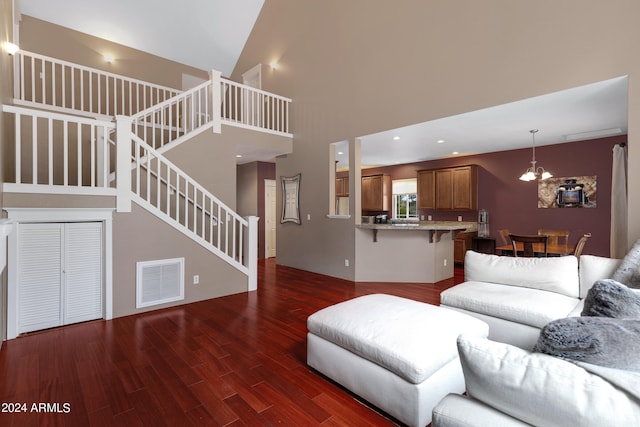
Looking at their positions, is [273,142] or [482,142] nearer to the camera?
[482,142]


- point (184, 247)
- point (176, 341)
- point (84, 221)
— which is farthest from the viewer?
point (184, 247)

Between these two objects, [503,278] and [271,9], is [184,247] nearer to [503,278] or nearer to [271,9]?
[503,278]

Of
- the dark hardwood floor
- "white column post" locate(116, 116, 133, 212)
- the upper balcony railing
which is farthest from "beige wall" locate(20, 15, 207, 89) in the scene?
the dark hardwood floor

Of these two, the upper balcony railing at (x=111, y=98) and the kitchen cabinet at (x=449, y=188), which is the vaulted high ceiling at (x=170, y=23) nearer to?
the upper balcony railing at (x=111, y=98)

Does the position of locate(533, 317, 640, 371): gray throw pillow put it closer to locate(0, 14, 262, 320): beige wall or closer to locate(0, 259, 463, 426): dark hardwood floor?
locate(0, 259, 463, 426): dark hardwood floor

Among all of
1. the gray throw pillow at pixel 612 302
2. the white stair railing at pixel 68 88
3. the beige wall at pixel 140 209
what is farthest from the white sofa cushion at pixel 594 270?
the white stair railing at pixel 68 88

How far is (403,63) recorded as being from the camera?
4.65 metres

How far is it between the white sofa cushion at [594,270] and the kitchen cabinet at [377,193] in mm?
6151

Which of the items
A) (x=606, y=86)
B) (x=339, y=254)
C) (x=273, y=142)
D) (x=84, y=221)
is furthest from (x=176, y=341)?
(x=606, y=86)

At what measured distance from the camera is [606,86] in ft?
10.5

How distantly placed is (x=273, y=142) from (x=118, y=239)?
11.3 feet

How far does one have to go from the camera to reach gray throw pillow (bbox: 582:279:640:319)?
1.31 m

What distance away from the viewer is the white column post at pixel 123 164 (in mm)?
3633

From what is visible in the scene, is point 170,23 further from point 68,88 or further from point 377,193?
point 377,193
